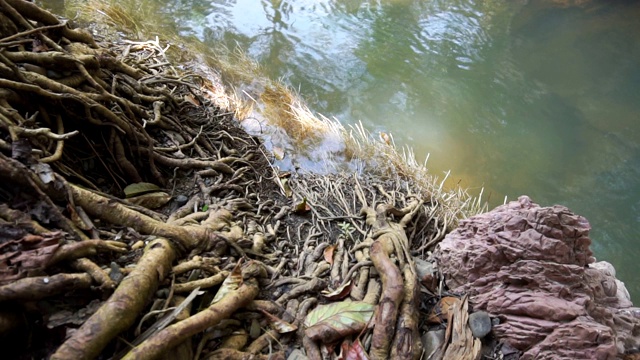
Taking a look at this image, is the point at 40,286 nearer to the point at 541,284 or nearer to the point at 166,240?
the point at 166,240

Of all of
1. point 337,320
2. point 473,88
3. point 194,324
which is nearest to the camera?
point 194,324

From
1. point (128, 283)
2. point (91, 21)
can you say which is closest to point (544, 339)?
point (128, 283)

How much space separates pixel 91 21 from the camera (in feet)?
16.1

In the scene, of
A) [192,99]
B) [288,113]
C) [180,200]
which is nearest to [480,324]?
[180,200]

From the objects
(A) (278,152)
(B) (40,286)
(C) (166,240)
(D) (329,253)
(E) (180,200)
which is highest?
(B) (40,286)

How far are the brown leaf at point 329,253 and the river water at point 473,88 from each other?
3.03 meters

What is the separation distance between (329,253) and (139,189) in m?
1.22

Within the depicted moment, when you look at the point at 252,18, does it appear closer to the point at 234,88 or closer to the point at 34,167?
the point at 234,88

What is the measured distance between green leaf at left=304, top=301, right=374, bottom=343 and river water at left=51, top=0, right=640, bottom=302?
3.54m

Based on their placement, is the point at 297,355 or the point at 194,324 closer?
the point at 194,324

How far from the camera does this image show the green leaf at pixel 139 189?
A: 2301mm

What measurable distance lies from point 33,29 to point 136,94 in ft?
2.50

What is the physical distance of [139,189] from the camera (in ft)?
7.77

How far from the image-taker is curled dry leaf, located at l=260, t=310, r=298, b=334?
5.91 feet
